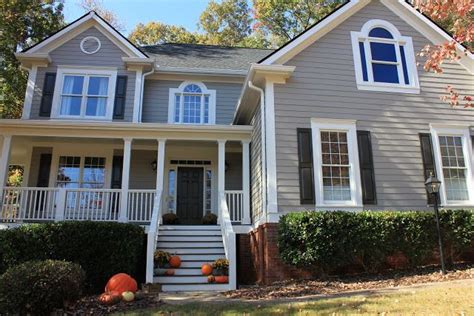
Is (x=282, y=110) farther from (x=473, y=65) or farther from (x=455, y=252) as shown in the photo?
(x=473, y=65)

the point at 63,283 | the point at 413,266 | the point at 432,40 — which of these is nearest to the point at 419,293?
the point at 413,266

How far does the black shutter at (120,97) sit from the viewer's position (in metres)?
13.2

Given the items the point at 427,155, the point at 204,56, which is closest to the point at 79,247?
the point at 427,155

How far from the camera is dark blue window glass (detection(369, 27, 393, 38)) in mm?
11398

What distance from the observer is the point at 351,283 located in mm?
8109

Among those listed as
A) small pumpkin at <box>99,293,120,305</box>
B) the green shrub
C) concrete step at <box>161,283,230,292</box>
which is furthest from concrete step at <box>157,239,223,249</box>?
the green shrub

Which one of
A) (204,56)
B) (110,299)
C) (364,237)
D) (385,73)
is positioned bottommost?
(110,299)

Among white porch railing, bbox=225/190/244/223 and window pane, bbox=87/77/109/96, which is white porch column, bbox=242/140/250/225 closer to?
white porch railing, bbox=225/190/244/223

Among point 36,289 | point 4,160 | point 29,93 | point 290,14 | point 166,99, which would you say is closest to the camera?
point 36,289

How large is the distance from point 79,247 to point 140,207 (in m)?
3.16

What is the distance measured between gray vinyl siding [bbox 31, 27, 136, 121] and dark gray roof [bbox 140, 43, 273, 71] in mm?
1587

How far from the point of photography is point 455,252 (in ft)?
31.3

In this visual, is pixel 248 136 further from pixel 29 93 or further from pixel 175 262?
pixel 29 93

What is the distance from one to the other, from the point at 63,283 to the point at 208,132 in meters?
6.60
